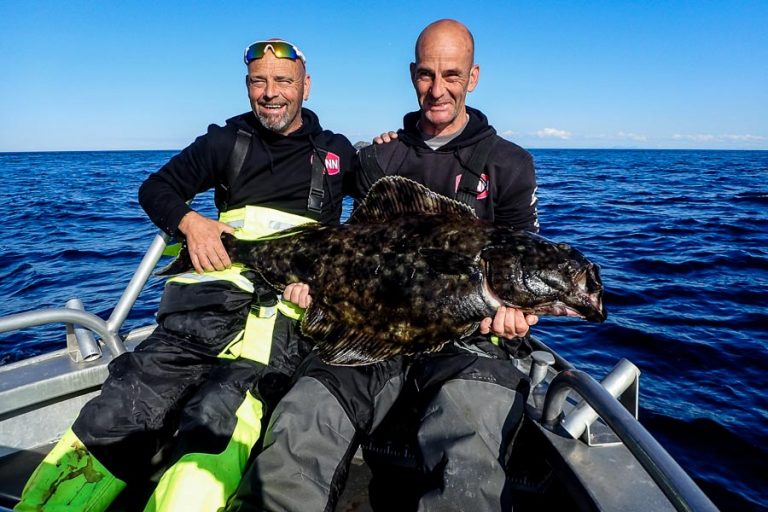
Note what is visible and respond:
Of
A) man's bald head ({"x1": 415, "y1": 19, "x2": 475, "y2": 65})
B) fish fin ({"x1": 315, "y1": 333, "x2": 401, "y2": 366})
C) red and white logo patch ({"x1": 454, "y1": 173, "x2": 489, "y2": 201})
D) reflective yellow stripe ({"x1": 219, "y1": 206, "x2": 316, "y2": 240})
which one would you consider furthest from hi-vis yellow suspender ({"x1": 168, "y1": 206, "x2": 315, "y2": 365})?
man's bald head ({"x1": 415, "y1": 19, "x2": 475, "y2": 65})

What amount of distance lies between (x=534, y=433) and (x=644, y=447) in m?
1.35

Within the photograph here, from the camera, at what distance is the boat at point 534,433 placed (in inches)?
82.9

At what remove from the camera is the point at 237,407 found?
3.07 metres

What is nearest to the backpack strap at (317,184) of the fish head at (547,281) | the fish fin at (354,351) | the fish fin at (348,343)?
the fish fin at (348,343)

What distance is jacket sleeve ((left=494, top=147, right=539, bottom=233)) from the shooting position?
3580 mm

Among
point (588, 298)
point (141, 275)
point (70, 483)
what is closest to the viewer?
point (70, 483)

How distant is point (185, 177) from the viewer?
13.0 ft

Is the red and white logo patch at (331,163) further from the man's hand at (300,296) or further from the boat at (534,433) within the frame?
the boat at (534,433)

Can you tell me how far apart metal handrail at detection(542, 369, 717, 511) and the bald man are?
0.50 metres

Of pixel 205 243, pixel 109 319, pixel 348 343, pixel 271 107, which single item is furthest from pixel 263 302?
pixel 271 107

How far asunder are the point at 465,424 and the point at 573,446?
0.62m

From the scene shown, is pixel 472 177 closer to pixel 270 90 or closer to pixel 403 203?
pixel 403 203

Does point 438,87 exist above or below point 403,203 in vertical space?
above

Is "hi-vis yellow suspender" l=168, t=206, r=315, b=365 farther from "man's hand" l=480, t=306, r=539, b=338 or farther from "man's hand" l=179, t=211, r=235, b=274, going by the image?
"man's hand" l=480, t=306, r=539, b=338
